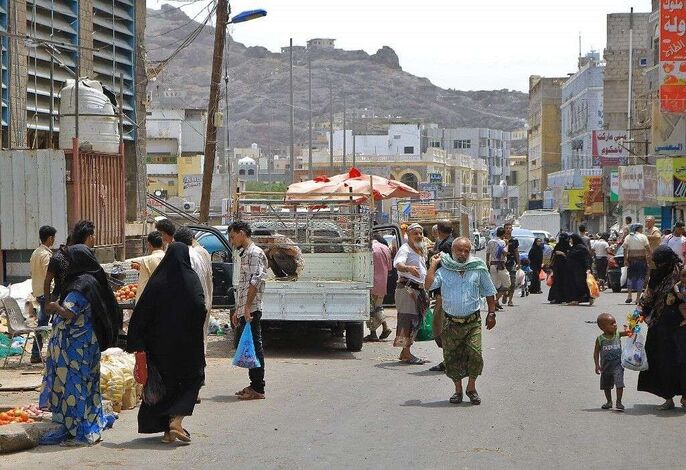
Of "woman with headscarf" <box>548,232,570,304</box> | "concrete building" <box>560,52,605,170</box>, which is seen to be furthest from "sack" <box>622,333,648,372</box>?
"concrete building" <box>560,52,605,170</box>

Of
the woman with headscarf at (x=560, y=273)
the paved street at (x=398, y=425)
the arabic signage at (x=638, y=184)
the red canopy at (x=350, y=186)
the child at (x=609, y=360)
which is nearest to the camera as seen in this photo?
the paved street at (x=398, y=425)

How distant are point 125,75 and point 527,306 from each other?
10583 millimetres

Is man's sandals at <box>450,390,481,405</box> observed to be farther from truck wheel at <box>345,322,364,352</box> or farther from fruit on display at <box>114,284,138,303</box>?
fruit on display at <box>114,284,138,303</box>

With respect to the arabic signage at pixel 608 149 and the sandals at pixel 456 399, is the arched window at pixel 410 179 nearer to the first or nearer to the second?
the arabic signage at pixel 608 149

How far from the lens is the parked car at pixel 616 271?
100 feet

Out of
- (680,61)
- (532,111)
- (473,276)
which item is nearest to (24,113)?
(473,276)

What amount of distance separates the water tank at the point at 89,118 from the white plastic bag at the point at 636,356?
12.5 metres

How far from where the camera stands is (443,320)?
11.8m

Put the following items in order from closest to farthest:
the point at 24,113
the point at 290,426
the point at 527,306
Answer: the point at 290,426
the point at 24,113
the point at 527,306

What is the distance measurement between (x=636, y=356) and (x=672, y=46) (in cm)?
2763

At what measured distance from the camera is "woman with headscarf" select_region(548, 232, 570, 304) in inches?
1028

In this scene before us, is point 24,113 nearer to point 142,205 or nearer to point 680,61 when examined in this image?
point 142,205

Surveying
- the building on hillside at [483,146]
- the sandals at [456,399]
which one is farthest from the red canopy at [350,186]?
the building on hillside at [483,146]

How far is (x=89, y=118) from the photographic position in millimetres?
21391
